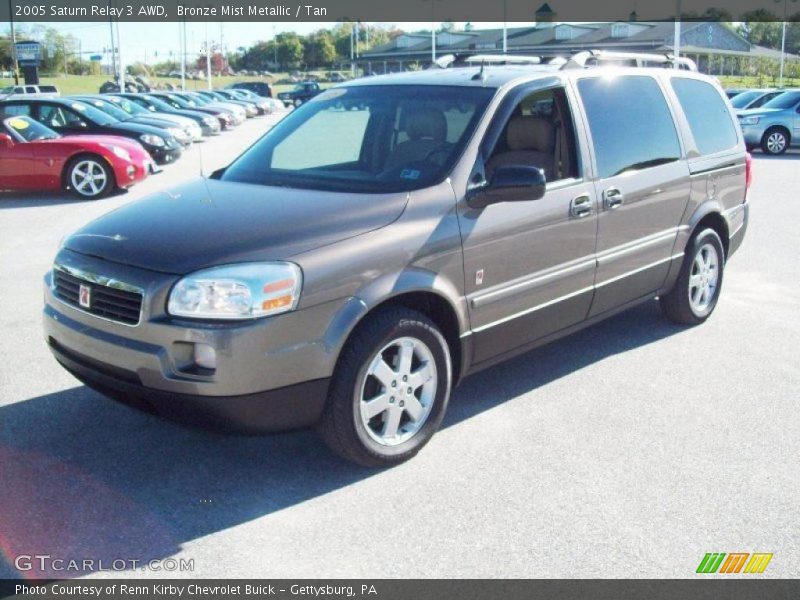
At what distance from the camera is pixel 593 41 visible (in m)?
56.2

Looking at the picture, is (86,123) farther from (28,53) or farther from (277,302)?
(28,53)

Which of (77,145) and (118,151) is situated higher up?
(77,145)

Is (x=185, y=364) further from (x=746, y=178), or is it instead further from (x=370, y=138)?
(x=746, y=178)

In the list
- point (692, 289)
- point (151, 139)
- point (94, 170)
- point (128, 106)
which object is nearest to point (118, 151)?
point (94, 170)

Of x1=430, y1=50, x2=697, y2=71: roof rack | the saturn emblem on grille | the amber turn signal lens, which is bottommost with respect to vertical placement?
the saturn emblem on grille

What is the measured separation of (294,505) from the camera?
12.5 feet

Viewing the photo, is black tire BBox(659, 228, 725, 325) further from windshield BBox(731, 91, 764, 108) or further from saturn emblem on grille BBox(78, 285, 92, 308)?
windshield BBox(731, 91, 764, 108)

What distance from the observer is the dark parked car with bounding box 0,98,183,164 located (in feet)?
51.2

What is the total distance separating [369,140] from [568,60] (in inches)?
56.0

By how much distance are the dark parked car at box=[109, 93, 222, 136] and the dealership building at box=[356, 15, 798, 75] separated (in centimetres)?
2813

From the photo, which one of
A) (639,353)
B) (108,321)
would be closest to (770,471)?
(639,353)

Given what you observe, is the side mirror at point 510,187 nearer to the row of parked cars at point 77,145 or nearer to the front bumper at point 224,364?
the front bumper at point 224,364
